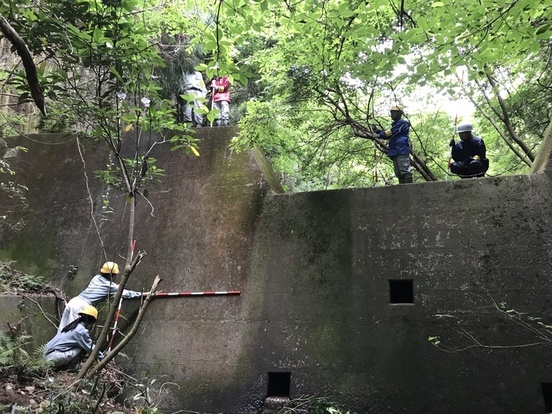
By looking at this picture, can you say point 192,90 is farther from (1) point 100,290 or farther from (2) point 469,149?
(2) point 469,149

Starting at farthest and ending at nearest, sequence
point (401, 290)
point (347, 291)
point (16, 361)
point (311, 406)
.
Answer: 1. point (347, 291)
2. point (401, 290)
3. point (16, 361)
4. point (311, 406)

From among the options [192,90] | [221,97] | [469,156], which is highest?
[192,90]

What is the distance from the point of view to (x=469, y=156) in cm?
573

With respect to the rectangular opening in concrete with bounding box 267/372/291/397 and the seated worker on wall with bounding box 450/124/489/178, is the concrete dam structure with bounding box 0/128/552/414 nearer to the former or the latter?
the rectangular opening in concrete with bounding box 267/372/291/397

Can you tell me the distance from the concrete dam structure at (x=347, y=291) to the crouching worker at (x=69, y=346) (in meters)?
0.63

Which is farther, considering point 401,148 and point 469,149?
point 401,148

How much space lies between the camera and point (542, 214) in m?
4.69

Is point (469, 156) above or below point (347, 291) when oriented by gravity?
above

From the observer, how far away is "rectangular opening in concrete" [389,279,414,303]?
495cm

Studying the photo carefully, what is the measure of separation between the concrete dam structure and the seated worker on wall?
2.14ft

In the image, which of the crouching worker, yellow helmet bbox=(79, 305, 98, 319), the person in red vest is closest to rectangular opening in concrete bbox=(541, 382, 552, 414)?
the crouching worker

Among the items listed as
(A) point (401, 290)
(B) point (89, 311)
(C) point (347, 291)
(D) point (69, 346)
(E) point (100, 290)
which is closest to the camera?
(A) point (401, 290)

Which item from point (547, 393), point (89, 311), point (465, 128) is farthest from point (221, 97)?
point (547, 393)

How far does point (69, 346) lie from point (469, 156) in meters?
5.70
